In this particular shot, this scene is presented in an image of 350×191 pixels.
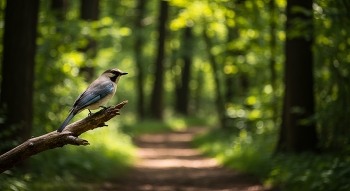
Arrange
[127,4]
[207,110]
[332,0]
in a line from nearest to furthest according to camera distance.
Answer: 1. [332,0]
2. [127,4]
3. [207,110]

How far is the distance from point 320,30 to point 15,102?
575 centimetres

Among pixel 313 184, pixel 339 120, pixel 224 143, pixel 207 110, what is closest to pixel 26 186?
pixel 313 184

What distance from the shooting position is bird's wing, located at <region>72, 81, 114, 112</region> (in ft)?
18.1

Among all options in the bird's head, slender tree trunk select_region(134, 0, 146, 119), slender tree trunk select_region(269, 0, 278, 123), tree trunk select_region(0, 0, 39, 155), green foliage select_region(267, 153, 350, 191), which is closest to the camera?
the bird's head

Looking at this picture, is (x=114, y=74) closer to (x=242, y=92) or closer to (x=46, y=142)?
(x=46, y=142)

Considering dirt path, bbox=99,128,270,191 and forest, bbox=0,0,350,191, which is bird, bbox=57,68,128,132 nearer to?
forest, bbox=0,0,350,191

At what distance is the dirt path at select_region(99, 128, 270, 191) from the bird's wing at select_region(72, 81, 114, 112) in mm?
4307

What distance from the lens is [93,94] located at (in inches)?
221

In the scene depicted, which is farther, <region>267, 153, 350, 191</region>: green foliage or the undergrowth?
the undergrowth

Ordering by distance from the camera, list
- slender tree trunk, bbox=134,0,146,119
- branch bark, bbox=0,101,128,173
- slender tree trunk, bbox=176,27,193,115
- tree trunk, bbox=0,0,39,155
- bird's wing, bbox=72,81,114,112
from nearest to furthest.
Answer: branch bark, bbox=0,101,128,173
bird's wing, bbox=72,81,114,112
tree trunk, bbox=0,0,39,155
slender tree trunk, bbox=134,0,146,119
slender tree trunk, bbox=176,27,193,115

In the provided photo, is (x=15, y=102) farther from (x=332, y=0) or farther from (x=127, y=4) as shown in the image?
(x=127, y=4)

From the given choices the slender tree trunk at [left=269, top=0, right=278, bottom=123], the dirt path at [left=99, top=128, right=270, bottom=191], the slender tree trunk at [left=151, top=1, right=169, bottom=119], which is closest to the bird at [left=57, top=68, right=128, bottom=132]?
the dirt path at [left=99, top=128, right=270, bottom=191]

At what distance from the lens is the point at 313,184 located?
7.56m

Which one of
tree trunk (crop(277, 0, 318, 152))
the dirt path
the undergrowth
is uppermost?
tree trunk (crop(277, 0, 318, 152))
